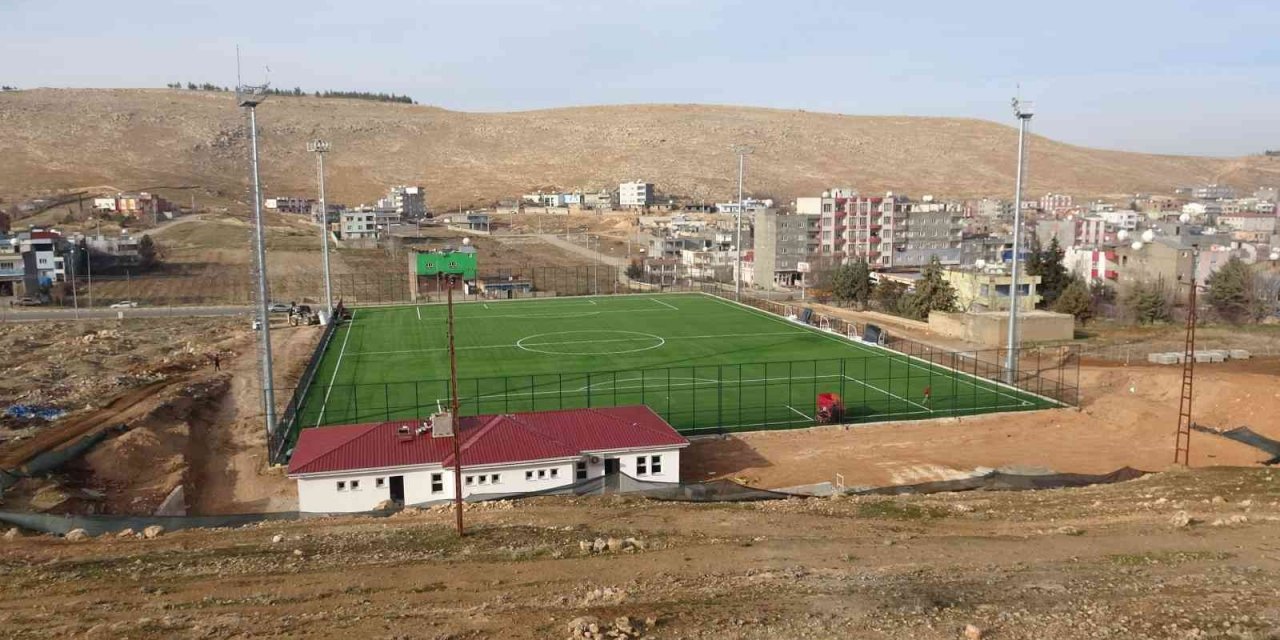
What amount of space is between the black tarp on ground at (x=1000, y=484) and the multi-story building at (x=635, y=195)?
390 ft

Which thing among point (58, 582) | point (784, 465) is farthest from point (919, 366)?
point (58, 582)

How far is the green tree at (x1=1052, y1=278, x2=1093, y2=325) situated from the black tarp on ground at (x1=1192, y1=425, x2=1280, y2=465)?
27123 mm

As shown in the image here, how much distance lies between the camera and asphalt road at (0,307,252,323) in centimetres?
5725

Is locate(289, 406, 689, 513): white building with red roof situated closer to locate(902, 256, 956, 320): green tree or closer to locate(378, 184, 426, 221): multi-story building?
locate(902, 256, 956, 320): green tree

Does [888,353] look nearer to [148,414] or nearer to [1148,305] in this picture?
[1148,305]

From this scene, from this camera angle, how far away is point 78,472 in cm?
2542

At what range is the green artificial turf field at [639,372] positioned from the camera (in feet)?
110

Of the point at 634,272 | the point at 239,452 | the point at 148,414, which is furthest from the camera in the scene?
the point at 634,272

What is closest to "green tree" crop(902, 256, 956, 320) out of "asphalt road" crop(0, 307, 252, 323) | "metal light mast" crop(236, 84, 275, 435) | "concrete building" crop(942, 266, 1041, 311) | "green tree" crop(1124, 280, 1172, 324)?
"concrete building" crop(942, 266, 1041, 311)

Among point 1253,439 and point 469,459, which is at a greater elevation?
point 469,459

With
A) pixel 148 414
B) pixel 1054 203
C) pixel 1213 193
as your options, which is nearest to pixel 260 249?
pixel 148 414

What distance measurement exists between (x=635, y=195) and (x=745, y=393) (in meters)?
109

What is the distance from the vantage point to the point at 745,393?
3619cm

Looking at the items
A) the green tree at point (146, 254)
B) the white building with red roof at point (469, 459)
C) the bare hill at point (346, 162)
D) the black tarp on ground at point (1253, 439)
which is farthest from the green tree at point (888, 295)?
the bare hill at point (346, 162)
